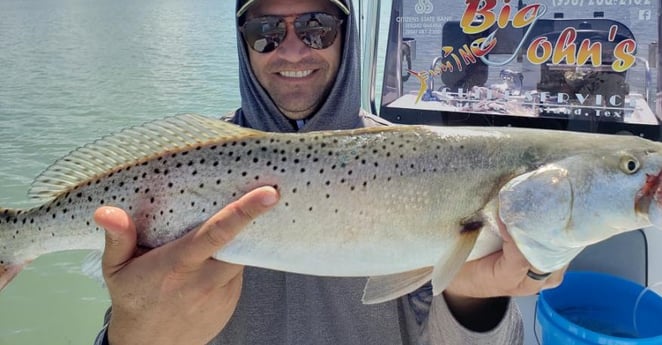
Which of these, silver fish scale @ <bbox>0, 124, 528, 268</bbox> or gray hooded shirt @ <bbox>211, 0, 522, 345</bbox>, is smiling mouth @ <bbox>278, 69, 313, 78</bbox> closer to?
silver fish scale @ <bbox>0, 124, 528, 268</bbox>

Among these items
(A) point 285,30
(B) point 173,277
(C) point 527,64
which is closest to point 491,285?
(B) point 173,277

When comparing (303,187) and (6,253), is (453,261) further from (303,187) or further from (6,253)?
(6,253)

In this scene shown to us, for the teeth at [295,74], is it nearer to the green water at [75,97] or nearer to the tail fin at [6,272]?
the tail fin at [6,272]

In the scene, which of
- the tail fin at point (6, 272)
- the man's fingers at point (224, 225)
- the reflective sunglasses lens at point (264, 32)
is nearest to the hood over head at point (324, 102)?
the reflective sunglasses lens at point (264, 32)

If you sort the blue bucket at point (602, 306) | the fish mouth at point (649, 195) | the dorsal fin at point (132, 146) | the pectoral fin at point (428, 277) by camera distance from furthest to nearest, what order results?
the blue bucket at point (602, 306) → the dorsal fin at point (132, 146) → the pectoral fin at point (428, 277) → the fish mouth at point (649, 195)

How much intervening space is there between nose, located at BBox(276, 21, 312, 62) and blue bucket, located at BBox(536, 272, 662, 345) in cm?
176

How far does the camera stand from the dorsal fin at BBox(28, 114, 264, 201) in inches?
79.0

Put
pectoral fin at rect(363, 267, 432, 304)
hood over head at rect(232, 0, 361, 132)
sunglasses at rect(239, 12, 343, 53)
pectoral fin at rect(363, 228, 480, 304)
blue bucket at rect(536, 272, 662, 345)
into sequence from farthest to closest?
blue bucket at rect(536, 272, 662, 345), hood over head at rect(232, 0, 361, 132), sunglasses at rect(239, 12, 343, 53), pectoral fin at rect(363, 267, 432, 304), pectoral fin at rect(363, 228, 480, 304)

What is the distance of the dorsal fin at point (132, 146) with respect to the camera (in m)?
2.01

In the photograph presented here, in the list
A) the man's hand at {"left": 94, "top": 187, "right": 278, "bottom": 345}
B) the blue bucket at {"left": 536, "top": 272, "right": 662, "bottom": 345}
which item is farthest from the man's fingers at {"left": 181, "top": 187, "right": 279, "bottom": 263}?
the blue bucket at {"left": 536, "top": 272, "right": 662, "bottom": 345}

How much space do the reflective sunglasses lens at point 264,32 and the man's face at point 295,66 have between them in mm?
24

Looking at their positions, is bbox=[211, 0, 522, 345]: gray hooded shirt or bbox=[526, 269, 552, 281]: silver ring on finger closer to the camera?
bbox=[526, 269, 552, 281]: silver ring on finger

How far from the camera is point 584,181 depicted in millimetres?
1774

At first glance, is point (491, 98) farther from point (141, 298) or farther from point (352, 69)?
point (141, 298)
